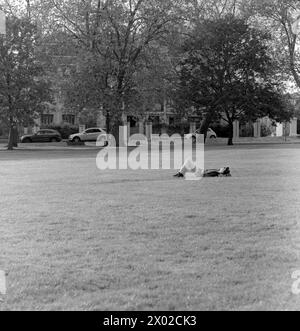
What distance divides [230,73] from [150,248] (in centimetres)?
4775

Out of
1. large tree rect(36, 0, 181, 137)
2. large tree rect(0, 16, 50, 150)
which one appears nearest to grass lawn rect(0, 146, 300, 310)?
large tree rect(36, 0, 181, 137)

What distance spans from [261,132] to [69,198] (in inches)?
2546

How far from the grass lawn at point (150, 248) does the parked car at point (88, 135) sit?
155 ft

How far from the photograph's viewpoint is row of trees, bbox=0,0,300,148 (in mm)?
43281

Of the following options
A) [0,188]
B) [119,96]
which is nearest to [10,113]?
[119,96]

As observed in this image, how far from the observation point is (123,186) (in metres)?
14.9

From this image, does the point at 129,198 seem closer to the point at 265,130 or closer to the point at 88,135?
the point at 88,135

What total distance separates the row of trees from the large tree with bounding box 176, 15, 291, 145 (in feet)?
0.31

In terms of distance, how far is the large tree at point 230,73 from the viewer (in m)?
51.7

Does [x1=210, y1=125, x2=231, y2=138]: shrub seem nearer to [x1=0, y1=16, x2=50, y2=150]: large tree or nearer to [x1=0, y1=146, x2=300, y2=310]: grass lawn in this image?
[x1=0, y1=16, x2=50, y2=150]: large tree

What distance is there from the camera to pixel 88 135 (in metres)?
61.7

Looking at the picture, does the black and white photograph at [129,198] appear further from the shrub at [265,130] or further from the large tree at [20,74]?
the shrub at [265,130]

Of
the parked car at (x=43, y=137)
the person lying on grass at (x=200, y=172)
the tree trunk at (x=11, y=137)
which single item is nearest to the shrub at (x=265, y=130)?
the parked car at (x=43, y=137)
